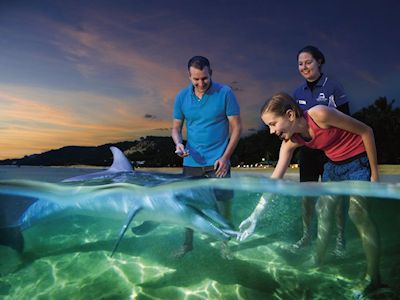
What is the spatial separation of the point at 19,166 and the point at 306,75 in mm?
8692

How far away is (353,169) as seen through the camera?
14.5 ft

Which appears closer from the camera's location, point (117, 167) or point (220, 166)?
point (220, 166)

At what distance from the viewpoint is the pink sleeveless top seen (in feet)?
13.7

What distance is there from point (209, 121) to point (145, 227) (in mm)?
2039

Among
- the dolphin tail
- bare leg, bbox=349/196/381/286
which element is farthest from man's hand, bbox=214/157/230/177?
the dolphin tail

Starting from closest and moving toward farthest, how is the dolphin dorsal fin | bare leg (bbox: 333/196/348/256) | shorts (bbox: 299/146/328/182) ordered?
1. shorts (bbox: 299/146/328/182)
2. bare leg (bbox: 333/196/348/256)
3. the dolphin dorsal fin

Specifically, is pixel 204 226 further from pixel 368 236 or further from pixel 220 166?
pixel 368 236

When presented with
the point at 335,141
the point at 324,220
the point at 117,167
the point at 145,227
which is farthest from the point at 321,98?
the point at 117,167

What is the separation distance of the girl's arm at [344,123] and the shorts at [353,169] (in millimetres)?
152

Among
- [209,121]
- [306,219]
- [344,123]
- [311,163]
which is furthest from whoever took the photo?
[306,219]

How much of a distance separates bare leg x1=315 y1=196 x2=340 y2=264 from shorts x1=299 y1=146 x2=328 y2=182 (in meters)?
0.65

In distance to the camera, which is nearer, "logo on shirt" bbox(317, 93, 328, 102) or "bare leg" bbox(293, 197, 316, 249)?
"logo on shirt" bbox(317, 93, 328, 102)

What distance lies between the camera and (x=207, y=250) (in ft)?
19.2

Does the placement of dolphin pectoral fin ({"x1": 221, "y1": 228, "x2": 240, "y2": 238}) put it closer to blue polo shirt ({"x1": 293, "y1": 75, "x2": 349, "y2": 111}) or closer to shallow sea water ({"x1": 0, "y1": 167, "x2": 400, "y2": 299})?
shallow sea water ({"x1": 0, "y1": 167, "x2": 400, "y2": 299})
